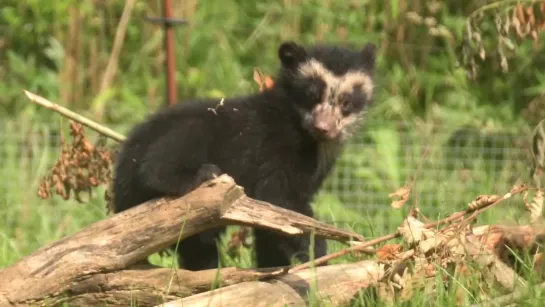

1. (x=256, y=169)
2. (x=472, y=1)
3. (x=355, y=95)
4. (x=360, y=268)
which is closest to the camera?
(x=360, y=268)

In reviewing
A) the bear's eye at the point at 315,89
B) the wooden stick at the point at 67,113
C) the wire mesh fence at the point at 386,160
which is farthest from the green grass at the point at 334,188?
the bear's eye at the point at 315,89

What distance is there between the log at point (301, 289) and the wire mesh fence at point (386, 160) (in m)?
2.84

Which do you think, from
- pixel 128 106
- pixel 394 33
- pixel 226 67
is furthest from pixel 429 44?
pixel 128 106

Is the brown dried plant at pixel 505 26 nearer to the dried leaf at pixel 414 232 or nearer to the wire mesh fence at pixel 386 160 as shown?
the dried leaf at pixel 414 232

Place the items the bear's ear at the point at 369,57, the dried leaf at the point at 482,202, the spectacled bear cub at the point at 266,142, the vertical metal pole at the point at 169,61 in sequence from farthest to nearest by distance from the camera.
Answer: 1. the vertical metal pole at the point at 169,61
2. the bear's ear at the point at 369,57
3. the spectacled bear cub at the point at 266,142
4. the dried leaf at the point at 482,202

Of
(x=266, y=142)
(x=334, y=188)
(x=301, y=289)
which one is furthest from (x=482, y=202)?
(x=334, y=188)

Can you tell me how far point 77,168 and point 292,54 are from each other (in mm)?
1230

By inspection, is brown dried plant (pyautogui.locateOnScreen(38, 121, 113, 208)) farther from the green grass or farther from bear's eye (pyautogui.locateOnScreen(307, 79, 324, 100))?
bear's eye (pyautogui.locateOnScreen(307, 79, 324, 100))

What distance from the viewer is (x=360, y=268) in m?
4.08

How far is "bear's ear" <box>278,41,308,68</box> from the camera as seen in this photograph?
486 cm

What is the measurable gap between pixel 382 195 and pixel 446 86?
1.65 metres

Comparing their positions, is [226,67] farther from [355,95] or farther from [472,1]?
[355,95]

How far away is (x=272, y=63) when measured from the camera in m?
8.62

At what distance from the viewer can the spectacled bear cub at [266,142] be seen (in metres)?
4.22
